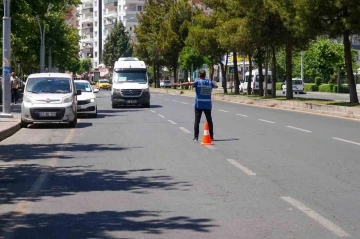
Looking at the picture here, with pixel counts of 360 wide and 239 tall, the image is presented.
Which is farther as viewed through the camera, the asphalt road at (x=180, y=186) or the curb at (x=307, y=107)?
the curb at (x=307, y=107)

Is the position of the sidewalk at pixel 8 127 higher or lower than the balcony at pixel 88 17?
lower

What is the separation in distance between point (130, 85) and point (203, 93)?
21984 millimetres

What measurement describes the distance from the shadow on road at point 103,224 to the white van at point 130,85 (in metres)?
31.1

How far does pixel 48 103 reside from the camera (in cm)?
2470

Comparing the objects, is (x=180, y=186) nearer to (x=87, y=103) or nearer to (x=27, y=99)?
(x=27, y=99)

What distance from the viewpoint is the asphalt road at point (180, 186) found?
8250 millimetres

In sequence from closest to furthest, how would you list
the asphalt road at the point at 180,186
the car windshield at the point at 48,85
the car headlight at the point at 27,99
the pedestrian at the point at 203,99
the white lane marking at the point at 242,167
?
the asphalt road at the point at 180,186, the white lane marking at the point at 242,167, the pedestrian at the point at 203,99, the car headlight at the point at 27,99, the car windshield at the point at 48,85

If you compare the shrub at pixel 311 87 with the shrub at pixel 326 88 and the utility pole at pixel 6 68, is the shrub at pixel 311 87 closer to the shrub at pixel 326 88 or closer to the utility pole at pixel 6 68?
the shrub at pixel 326 88

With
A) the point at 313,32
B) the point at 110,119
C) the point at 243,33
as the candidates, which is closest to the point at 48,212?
the point at 110,119

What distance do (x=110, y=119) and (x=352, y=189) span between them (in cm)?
1959

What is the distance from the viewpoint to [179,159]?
14.9 metres

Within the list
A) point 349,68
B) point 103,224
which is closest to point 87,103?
point 349,68

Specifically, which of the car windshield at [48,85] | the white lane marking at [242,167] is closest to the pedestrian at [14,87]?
the car windshield at [48,85]

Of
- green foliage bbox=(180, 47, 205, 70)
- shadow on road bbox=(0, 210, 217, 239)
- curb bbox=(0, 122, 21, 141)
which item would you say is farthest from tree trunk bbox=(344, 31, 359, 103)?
green foliage bbox=(180, 47, 205, 70)
